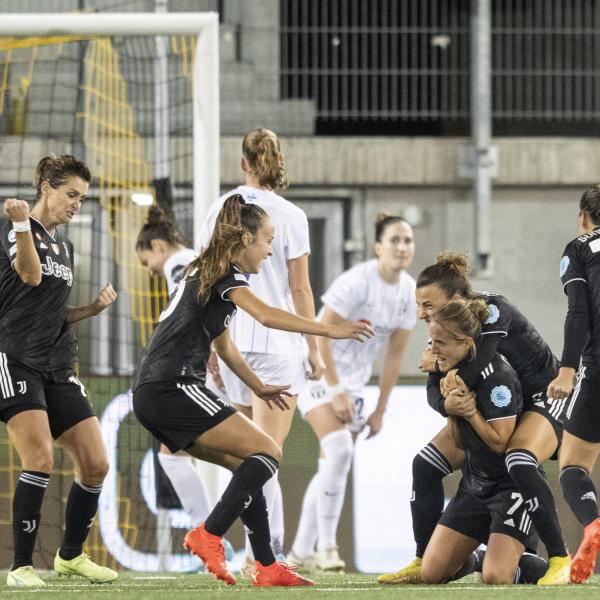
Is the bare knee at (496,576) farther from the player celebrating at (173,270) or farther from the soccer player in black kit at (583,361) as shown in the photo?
the player celebrating at (173,270)

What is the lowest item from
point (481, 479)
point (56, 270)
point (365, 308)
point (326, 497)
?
point (326, 497)

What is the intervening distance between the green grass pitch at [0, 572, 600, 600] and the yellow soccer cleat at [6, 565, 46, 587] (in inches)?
2.1

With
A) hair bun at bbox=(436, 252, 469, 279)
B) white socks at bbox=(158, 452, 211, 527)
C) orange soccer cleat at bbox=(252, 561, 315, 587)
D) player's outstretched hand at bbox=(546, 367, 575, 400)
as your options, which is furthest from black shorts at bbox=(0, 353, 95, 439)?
player's outstretched hand at bbox=(546, 367, 575, 400)

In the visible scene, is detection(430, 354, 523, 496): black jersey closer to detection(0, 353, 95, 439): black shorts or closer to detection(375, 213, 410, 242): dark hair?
detection(0, 353, 95, 439): black shorts

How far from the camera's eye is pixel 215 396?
461cm

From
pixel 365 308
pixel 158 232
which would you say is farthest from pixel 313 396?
pixel 158 232

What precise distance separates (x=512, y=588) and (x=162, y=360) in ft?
4.66

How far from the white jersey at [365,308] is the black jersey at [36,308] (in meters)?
2.22

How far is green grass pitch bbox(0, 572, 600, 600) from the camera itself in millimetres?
4184

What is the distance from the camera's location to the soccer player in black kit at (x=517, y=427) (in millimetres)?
4758

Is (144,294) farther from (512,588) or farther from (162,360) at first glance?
(512,588)

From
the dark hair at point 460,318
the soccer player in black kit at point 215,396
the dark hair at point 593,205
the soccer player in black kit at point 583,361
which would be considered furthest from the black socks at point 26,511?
the dark hair at point 593,205

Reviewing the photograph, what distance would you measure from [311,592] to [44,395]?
4.19 ft

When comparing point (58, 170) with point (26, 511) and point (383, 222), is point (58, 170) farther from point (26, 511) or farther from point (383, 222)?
point (383, 222)
